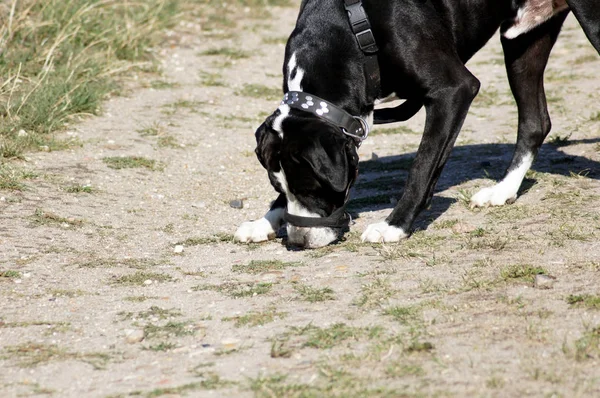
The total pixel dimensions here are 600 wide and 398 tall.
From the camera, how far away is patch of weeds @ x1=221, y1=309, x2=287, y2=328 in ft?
10.0

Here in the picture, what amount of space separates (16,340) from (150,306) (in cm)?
52

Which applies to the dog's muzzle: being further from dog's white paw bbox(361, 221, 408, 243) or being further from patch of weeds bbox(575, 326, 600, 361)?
patch of weeds bbox(575, 326, 600, 361)

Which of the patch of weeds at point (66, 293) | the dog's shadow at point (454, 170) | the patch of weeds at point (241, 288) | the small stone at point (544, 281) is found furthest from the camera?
the dog's shadow at point (454, 170)

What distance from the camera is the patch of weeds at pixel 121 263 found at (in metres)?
3.95

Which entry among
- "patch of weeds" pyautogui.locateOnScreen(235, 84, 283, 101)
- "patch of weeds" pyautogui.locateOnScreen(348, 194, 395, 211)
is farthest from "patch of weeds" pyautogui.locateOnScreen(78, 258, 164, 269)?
"patch of weeds" pyautogui.locateOnScreen(235, 84, 283, 101)

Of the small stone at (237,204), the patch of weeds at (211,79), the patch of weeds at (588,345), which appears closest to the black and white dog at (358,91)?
the small stone at (237,204)

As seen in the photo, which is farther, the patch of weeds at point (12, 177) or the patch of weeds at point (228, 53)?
the patch of weeds at point (228, 53)

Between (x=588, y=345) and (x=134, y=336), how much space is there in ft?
4.85

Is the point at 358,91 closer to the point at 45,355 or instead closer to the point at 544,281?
the point at 544,281

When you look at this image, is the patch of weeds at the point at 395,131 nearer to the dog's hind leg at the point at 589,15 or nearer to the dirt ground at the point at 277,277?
the dirt ground at the point at 277,277

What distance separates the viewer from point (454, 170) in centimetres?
530

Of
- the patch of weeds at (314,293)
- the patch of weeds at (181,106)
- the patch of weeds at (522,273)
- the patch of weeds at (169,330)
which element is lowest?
the patch of weeds at (181,106)

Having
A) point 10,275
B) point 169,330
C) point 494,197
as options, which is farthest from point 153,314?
point 494,197

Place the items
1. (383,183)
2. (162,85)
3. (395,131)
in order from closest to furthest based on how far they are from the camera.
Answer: (383,183)
(395,131)
(162,85)
